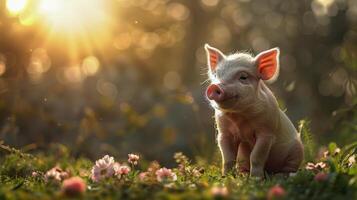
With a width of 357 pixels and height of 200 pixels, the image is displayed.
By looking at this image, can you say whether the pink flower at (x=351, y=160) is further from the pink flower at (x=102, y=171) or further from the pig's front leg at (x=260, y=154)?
the pink flower at (x=102, y=171)

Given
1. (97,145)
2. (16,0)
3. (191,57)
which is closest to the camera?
(16,0)

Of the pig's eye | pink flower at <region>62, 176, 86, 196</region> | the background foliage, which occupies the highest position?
the background foliage

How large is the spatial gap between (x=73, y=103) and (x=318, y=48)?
605 centimetres

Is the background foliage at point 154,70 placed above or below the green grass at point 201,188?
above

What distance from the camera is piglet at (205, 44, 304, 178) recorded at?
466 centimetres

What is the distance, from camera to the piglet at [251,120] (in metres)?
4.66

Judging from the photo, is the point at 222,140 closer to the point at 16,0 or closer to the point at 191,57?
the point at 16,0

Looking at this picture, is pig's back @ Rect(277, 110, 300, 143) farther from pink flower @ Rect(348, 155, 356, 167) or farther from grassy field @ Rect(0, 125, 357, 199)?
pink flower @ Rect(348, 155, 356, 167)

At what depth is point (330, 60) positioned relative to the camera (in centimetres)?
1422

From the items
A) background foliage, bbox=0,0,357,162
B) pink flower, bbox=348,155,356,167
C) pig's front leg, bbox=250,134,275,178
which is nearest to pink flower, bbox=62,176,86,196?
pig's front leg, bbox=250,134,275,178

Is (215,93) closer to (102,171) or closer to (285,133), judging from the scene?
(285,133)

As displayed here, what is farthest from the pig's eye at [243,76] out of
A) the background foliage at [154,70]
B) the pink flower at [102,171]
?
the background foliage at [154,70]

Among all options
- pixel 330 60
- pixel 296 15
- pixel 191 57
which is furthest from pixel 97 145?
pixel 191 57

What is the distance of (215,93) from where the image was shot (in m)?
4.54
